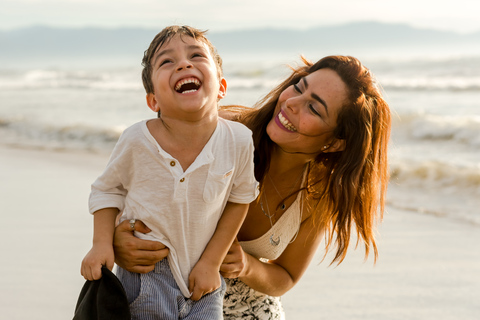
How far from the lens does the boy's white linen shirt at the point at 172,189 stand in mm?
2082

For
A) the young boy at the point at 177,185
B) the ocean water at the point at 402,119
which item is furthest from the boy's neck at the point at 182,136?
the ocean water at the point at 402,119

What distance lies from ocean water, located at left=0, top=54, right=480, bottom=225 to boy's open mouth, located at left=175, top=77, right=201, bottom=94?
1127 mm

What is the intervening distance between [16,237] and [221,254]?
295cm

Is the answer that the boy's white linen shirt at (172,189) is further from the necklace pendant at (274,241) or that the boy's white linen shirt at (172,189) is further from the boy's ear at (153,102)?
the necklace pendant at (274,241)

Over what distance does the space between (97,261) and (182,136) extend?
535 millimetres

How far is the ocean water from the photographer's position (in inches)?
240

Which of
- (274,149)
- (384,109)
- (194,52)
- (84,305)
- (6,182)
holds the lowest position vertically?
(6,182)

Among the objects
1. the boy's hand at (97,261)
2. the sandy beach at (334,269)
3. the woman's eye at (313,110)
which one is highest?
the woman's eye at (313,110)

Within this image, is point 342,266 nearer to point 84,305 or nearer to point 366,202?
point 366,202

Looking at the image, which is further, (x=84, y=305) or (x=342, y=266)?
(x=342, y=266)

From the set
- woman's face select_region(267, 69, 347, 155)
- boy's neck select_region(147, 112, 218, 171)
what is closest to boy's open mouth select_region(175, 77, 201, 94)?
boy's neck select_region(147, 112, 218, 171)

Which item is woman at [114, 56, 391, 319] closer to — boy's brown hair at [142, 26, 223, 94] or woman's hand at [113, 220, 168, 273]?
woman's hand at [113, 220, 168, 273]

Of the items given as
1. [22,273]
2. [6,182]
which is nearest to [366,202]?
[22,273]

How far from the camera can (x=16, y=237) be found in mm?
4602
